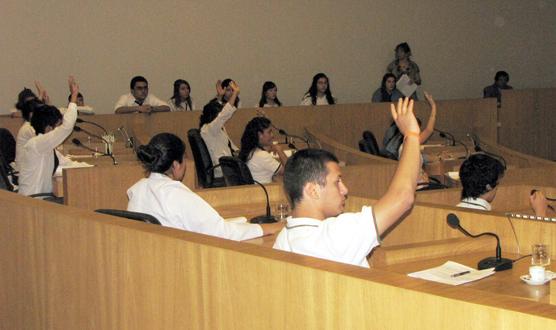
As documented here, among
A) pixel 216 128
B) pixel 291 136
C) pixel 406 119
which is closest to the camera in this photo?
pixel 406 119

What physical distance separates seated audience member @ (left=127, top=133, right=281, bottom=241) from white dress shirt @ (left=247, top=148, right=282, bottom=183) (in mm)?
2928

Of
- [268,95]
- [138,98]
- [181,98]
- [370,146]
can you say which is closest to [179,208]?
[370,146]

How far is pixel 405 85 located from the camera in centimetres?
1230

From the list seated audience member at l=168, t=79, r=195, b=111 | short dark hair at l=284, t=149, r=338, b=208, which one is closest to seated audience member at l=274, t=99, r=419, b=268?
short dark hair at l=284, t=149, r=338, b=208

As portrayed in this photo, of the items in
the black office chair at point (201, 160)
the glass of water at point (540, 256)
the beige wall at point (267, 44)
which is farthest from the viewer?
the beige wall at point (267, 44)

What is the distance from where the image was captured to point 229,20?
1233cm

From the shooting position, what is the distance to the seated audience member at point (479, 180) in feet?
15.0

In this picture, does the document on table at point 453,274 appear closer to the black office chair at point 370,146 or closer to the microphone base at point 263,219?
the microphone base at point 263,219

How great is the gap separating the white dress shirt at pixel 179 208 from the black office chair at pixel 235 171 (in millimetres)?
2358

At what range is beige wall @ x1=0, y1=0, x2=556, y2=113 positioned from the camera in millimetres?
11211

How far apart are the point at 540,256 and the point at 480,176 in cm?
121

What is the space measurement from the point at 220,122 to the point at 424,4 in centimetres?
673

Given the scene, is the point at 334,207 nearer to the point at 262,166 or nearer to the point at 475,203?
the point at 475,203

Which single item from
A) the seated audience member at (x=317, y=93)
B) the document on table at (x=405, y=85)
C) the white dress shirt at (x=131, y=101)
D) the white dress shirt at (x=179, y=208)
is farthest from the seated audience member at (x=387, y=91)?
the white dress shirt at (x=179, y=208)
